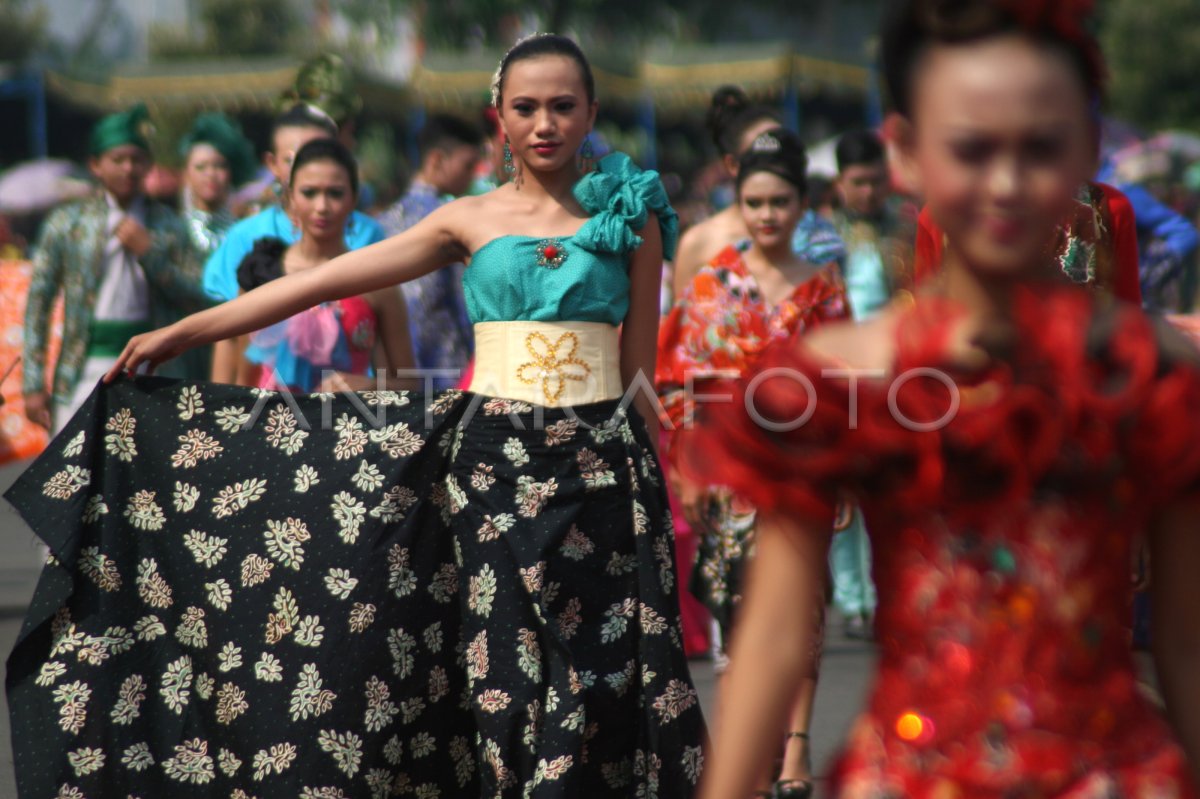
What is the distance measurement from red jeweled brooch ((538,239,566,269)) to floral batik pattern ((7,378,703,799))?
38 centimetres

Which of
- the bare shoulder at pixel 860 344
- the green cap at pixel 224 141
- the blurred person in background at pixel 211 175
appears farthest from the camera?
the green cap at pixel 224 141

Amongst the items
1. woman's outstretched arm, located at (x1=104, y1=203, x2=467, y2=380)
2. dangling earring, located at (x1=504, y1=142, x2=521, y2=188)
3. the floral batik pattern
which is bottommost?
the floral batik pattern

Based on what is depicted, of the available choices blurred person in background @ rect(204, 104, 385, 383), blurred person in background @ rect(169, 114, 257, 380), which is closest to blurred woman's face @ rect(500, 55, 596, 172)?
blurred person in background @ rect(204, 104, 385, 383)

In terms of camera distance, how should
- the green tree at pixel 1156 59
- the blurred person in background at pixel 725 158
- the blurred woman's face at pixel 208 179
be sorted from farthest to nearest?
the green tree at pixel 1156 59 < the blurred woman's face at pixel 208 179 < the blurred person in background at pixel 725 158

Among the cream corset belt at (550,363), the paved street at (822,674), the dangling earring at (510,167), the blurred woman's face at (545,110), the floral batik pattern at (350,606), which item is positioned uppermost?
the blurred woman's face at (545,110)

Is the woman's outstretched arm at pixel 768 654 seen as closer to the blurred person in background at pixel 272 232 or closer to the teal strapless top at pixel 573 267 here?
the teal strapless top at pixel 573 267

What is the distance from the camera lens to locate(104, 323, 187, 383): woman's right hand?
4.63 m

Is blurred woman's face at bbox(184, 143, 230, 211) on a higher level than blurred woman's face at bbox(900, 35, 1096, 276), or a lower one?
higher

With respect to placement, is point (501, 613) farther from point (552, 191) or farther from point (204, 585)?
point (552, 191)

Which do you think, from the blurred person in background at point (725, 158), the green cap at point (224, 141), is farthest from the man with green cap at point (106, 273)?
the blurred person in background at point (725, 158)

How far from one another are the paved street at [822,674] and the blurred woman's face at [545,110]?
165cm

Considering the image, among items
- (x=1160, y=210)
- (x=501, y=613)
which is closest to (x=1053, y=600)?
(x=501, y=613)

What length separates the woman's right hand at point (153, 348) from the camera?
4.63 meters

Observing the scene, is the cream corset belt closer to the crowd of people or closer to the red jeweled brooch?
the crowd of people
